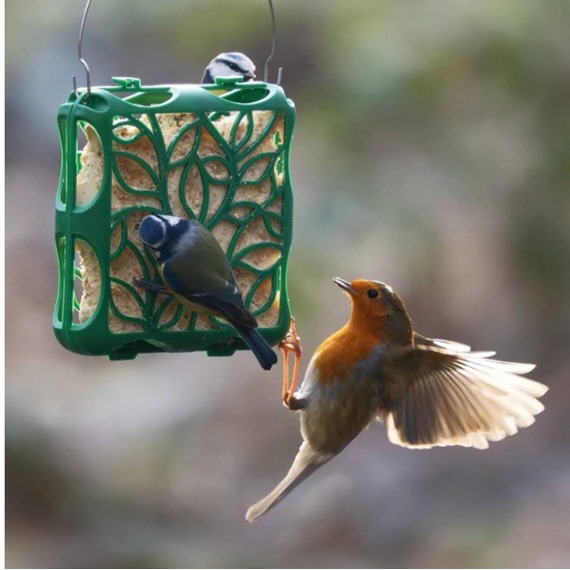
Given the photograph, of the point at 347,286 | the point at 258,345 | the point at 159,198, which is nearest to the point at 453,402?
the point at 347,286

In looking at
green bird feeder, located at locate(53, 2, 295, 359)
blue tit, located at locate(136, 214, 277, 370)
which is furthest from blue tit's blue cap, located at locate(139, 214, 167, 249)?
green bird feeder, located at locate(53, 2, 295, 359)

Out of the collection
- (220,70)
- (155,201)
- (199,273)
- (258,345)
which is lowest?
(258,345)

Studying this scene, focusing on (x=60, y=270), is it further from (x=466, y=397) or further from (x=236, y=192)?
(x=466, y=397)

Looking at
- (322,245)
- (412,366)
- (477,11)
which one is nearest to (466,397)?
(412,366)

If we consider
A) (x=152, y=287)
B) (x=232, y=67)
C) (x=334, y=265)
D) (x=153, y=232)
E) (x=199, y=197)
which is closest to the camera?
(x=153, y=232)

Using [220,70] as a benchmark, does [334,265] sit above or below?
below

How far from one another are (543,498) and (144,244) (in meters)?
7.18

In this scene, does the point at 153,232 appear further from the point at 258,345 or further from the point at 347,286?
the point at 347,286

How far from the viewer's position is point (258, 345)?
3816 millimetres

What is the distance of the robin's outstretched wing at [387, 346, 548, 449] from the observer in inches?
177

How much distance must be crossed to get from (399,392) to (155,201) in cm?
115

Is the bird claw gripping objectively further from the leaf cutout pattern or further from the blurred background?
the blurred background

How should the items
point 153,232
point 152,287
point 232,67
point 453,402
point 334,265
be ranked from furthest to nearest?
point 334,265 → point 453,402 → point 232,67 → point 152,287 → point 153,232

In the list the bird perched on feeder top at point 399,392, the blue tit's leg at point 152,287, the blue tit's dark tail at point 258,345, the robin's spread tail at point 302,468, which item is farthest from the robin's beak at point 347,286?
the robin's spread tail at point 302,468
